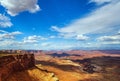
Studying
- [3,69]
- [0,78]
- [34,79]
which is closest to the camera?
[0,78]

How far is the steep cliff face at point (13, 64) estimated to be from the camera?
43.6 meters

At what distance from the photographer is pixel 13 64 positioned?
1976 inches

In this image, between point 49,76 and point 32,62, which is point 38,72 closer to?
point 49,76

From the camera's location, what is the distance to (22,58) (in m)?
57.7

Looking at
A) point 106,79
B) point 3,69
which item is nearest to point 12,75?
point 3,69

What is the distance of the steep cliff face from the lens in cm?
4357

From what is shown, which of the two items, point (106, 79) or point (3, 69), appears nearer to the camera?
point (3, 69)

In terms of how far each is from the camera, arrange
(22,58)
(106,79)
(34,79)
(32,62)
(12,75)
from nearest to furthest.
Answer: (12,75) < (34,79) < (22,58) < (32,62) < (106,79)

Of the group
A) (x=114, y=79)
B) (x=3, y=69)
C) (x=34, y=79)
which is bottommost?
(x=114, y=79)

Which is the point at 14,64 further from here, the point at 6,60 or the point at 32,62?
the point at 32,62

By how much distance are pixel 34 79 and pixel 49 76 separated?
7.11m

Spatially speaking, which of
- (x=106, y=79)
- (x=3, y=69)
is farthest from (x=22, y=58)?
(x=106, y=79)

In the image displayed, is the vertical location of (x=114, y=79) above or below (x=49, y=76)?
below

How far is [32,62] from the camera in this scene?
66250 millimetres
